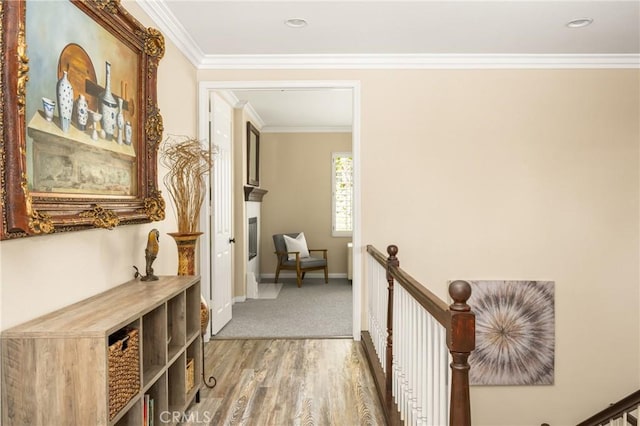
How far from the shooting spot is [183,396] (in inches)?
94.7

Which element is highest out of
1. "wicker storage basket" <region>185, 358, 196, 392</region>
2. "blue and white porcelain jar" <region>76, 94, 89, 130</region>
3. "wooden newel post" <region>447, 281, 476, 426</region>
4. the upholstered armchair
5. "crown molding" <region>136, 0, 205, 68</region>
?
"crown molding" <region>136, 0, 205, 68</region>

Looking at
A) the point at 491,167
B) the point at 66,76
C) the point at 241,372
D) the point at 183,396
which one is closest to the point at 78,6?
the point at 66,76

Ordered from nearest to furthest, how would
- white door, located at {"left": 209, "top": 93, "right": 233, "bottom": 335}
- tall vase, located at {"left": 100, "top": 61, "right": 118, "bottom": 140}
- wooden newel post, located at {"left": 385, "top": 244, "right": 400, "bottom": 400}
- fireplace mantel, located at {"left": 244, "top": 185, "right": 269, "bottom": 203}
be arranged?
tall vase, located at {"left": 100, "top": 61, "right": 118, "bottom": 140}
wooden newel post, located at {"left": 385, "top": 244, "right": 400, "bottom": 400}
white door, located at {"left": 209, "top": 93, "right": 233, "bottom": 335}
fireplace mantel, located at {"left": 244, "top": 185, "right": 269, "bottom": 203}

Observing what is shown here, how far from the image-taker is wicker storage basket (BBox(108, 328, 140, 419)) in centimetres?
161

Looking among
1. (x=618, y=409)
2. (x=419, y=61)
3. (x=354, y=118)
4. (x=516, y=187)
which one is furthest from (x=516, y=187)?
(x=618, y=409)

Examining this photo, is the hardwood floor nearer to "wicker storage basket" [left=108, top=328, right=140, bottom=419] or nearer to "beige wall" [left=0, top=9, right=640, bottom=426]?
"wicker storage basket" [left=108, top=328, right=140, bottom=419]

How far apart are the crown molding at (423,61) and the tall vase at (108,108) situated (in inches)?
71.6

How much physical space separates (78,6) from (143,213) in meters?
1.09

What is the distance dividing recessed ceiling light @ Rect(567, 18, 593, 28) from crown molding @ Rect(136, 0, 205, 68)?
2840 millimetres

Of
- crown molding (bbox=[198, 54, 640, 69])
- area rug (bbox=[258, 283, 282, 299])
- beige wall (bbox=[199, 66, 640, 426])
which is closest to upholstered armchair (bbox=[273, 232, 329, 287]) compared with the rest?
area rug (bbox=[258, 283, 282, 299])

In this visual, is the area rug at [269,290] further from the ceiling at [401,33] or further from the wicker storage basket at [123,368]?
the wicker storage basket at [123,368]

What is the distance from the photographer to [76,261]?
6.41 ft

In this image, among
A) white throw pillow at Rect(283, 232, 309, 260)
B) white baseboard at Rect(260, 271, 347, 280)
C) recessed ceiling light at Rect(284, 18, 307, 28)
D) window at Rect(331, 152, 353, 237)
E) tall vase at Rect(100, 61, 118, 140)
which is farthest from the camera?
window at Rect(331, 152, 353, 237)

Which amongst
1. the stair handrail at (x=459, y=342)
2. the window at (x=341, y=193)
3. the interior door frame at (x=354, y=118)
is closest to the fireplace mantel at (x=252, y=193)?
the window at (x=341, y=193)
